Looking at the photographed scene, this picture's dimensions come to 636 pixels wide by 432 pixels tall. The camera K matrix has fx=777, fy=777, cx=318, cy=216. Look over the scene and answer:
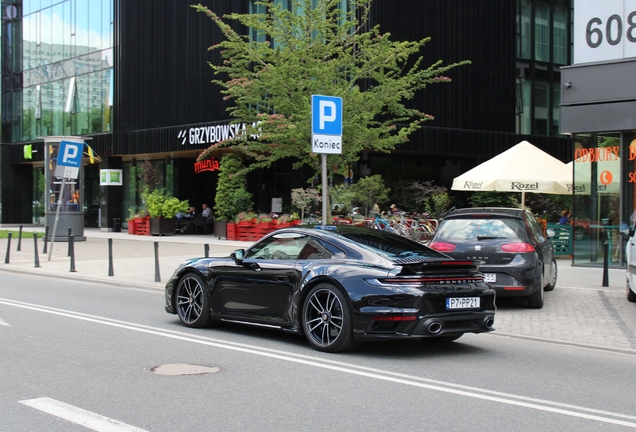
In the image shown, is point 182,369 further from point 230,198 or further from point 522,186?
point 230,198

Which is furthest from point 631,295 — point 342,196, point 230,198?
point 230,198

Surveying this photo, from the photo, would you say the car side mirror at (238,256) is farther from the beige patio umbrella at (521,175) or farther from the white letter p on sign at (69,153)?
the white letter p on sign at (69,153)

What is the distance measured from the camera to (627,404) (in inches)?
250

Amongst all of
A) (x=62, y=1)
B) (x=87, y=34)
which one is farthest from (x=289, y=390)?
(x=62, y=1)

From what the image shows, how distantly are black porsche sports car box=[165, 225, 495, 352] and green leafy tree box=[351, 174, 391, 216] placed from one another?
19.5 metres

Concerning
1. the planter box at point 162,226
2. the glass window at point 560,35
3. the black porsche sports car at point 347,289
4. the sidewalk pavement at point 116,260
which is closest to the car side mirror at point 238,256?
the black porsche sports car at point 347,289

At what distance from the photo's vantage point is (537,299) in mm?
12062

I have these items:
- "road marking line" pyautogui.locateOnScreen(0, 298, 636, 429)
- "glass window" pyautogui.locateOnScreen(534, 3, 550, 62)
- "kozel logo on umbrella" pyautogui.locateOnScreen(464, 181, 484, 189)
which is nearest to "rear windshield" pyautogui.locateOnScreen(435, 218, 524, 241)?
"road marking line" pyautogui.locateOnScreen(0, 298, 636, 429)

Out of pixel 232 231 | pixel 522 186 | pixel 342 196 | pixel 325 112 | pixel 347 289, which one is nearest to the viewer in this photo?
pixel 347 289

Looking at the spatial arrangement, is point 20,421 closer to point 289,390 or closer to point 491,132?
point 289,390

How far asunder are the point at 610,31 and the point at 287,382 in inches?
556

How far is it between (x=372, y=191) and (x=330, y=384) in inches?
895

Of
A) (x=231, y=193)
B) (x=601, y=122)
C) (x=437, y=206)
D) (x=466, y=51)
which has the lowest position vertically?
(x=437, y=206)

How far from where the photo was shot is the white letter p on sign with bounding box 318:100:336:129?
11.8m
